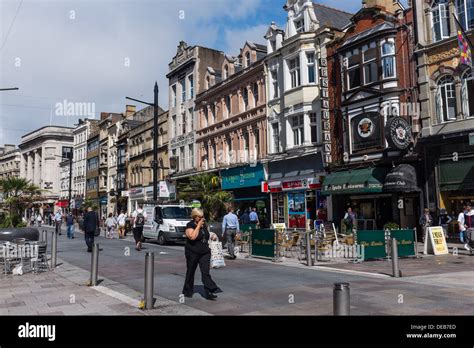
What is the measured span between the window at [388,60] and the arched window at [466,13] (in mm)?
3395

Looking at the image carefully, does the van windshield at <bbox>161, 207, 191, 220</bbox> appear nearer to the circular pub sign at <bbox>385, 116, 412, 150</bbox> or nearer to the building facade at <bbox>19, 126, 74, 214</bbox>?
the circular pub sign at <bbox>385, 116, 412, 150</bbox>

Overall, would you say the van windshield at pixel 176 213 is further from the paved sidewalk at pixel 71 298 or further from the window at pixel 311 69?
the paved sidewalk at pixel 71 298

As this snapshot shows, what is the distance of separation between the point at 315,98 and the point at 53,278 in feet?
64.1

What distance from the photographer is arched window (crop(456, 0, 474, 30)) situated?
801 inches

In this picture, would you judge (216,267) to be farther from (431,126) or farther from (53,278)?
(431,126)

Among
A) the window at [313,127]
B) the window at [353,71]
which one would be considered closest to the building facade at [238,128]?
the window at [313,127]

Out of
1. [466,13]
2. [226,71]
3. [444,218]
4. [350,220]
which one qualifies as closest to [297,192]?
[350,220]

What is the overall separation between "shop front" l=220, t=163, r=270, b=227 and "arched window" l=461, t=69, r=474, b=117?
14.1 meters

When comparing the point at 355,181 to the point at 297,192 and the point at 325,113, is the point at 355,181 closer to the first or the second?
the point at 325,113

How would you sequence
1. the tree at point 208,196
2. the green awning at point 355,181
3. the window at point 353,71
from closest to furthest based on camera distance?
the green awning at point 355,181 → the window at point 353,71 → the tree at point 208,196

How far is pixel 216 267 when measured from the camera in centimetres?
1359

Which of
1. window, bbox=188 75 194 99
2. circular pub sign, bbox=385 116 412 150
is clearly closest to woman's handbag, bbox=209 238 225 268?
circular pub sign, bbox=385 116 412 150

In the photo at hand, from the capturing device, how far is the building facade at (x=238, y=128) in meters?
32.2
